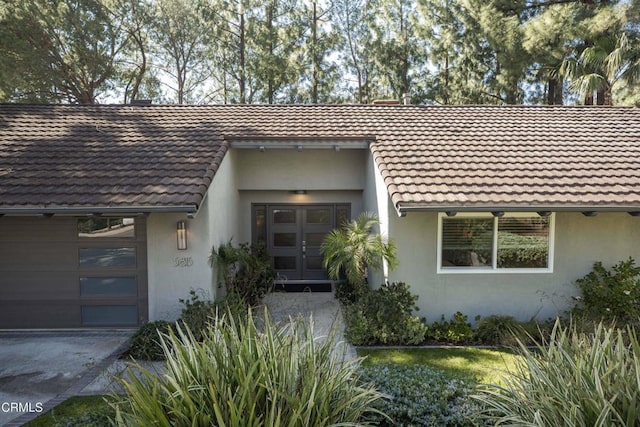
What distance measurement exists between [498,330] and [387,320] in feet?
7.44

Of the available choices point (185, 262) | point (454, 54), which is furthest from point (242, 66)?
point (185, 262)

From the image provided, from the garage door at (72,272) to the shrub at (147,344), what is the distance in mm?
930

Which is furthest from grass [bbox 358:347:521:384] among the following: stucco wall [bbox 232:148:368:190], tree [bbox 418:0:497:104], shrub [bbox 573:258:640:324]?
tree [bbox 418:0:497:104]

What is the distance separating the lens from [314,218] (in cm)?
1116

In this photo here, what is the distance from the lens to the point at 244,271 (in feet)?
30.2

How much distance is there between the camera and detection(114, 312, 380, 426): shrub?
2773 mm

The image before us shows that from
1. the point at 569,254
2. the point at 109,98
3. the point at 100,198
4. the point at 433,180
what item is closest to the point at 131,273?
the point at 100,198

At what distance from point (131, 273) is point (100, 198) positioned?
179cm

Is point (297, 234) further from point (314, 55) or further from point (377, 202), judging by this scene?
point (314, 55)

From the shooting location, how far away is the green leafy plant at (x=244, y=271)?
796cm

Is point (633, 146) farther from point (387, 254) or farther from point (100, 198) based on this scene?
point (100, 198)

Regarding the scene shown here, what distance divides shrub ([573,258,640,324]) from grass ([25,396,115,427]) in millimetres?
8477

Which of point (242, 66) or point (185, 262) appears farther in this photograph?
point (242, 66)

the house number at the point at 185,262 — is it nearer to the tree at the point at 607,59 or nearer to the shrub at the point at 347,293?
the shrub at the point at 347,293
